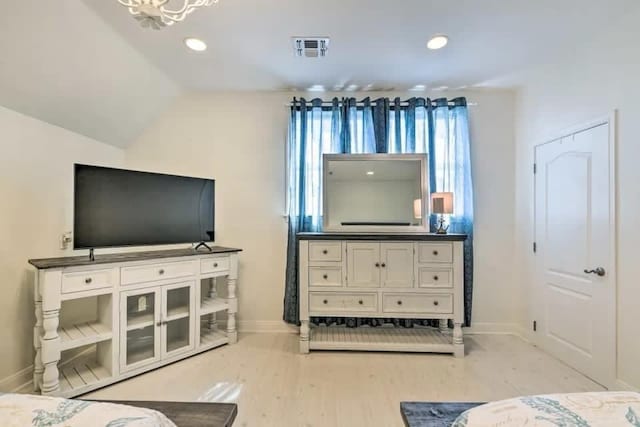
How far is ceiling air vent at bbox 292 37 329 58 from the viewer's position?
8.65 feet

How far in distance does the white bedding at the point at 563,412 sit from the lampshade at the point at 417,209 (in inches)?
100

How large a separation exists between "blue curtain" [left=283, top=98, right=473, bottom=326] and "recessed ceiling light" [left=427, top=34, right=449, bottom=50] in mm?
824

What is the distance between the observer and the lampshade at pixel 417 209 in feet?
11.5

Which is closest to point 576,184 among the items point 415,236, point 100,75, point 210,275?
point 415,236

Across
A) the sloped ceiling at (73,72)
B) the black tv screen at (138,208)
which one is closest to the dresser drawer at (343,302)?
the black tv screen at (138,208)

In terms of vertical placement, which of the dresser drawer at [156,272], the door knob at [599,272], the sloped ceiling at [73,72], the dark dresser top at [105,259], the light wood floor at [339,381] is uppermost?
the sloped ceiling at [73,72]

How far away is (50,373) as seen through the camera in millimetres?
2221

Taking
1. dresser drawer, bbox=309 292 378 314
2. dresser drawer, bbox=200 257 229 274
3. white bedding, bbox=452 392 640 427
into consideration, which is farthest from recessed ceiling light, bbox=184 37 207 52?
white bedding, bbox=452 392 640 427

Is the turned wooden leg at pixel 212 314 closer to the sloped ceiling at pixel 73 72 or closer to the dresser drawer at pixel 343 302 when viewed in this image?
the dresser drawer at pixel 343 302

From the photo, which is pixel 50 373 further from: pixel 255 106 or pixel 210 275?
pixel 255 106

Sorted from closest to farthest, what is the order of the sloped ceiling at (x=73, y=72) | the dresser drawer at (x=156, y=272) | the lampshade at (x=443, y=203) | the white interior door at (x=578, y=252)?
the sloped ceiling at (x=73, y=72), the white interior door at (x=578, y=252), the dresser drawer at (x=156, y=272), the lampshade at (x=443, y=203)

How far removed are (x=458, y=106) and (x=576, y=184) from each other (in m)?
1.39

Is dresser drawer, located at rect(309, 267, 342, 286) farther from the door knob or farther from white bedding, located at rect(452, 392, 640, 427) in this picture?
white bedding, located at rect(452, 392, 640, 427)

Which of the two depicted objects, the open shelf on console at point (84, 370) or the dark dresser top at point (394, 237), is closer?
the open shelf on console at point (84, 370)
